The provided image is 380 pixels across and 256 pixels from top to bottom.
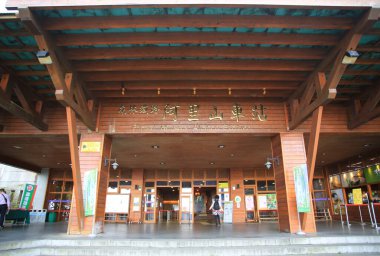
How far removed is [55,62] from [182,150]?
613 cm

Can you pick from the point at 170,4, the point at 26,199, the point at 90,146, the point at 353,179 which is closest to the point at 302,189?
the point at 170,4

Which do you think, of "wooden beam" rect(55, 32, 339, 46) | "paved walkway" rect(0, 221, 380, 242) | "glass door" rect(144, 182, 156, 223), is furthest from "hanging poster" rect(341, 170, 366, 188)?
"glass door" rect(144, 182, 156, 223)

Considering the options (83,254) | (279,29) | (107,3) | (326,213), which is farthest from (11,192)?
(326,213)

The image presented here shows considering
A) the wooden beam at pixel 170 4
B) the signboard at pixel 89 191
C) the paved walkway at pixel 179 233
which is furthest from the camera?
the signboard at pixel 89 191

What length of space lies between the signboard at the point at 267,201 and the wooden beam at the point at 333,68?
315 inches

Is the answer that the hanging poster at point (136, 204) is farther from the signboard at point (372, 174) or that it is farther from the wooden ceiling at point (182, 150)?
the signboard at point (372, 174)

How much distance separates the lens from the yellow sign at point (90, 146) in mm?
7730

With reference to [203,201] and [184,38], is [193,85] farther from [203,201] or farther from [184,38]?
[203,201]

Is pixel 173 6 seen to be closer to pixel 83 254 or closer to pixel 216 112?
pixel 216 112

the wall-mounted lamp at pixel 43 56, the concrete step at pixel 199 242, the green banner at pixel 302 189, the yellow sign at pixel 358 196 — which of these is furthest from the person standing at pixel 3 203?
the yellow sign at pixel 358 196

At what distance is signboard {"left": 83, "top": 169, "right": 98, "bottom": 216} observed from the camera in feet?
22.5

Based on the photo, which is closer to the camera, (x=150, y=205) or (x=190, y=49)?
(x=190, y=49)

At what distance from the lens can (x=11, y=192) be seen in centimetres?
1675

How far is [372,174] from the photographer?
11250 millimetres
